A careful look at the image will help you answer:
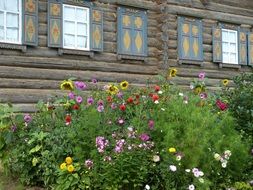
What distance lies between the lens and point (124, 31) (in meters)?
11.7

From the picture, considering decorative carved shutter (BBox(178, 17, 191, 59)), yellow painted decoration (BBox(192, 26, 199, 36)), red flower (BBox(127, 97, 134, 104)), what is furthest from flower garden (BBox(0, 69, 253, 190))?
yellow painted decoration (BBox(192, 26, 199, 36))

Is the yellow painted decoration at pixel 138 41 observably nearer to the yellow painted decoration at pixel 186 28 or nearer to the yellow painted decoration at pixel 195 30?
the yellow painted decoration at pixel 186 28

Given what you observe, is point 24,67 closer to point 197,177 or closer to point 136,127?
point 136,127

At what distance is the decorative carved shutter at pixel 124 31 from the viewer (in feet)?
38.2

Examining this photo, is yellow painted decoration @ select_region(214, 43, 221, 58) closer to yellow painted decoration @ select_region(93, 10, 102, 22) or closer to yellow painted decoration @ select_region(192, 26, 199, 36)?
yellow painted decoration @ select_region(192, 26, 199, 36)

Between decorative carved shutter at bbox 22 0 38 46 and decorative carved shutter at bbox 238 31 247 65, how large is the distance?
6786 mm

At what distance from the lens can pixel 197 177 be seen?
5117 mm

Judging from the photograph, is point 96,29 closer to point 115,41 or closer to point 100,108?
point 115,41

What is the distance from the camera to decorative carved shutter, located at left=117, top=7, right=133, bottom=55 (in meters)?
11.6

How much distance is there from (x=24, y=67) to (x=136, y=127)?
17.0ft

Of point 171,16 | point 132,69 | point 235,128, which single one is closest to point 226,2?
point 171,16

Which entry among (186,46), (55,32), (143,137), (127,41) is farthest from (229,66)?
(143,137)

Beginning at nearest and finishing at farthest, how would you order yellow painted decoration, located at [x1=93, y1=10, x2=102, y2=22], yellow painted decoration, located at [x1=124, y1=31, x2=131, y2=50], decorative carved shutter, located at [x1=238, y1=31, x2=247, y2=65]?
yellow painted decoration, located at [x1=93, y1=10, x2=102, y2=22]
yellow painted decoration, located at [x1=124, y1=31, x2=131, y2=50]
decorative carved shutter, located at [x1=238, y1=31, x2=247, y2=65]

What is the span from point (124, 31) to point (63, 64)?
1.92m
